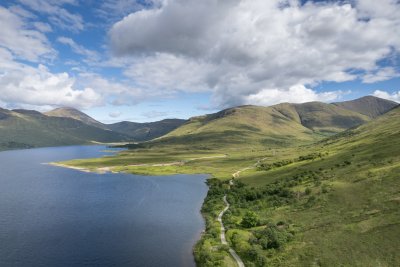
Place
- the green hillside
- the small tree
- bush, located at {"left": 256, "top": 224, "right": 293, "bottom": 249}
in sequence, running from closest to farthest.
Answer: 1. the green hillside
2. bush, located at {"left": 256, "top": 224, "right": 293, "bottom": 249}
3. the small tree

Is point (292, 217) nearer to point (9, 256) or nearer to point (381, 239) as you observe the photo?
point (381, 239)

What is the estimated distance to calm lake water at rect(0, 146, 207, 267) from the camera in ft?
309

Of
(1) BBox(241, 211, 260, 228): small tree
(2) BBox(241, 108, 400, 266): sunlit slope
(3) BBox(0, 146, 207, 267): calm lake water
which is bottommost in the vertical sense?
(3) BBox(0, 146, 207, 267): calm lake water

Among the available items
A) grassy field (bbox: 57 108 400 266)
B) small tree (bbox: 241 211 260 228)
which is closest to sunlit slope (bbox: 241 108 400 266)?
grassy field (bbox: 57 108 400 266)

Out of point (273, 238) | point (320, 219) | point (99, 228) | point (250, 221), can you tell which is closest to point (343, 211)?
point (320, 219)

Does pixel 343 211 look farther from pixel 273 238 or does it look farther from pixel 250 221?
pixel 250 221

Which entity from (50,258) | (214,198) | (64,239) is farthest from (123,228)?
(214,198)

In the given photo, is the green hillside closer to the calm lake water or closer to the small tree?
the small tree

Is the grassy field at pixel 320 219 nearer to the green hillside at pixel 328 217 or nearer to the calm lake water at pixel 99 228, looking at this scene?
the green hillside at pixel 328 217

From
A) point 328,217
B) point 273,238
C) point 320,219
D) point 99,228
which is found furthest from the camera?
point 99,228

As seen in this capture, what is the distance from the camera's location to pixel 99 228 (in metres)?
121

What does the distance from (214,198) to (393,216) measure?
284 ft

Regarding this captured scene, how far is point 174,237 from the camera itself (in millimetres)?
111438

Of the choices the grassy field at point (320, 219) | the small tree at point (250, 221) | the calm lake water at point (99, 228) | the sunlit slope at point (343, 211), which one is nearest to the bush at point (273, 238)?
the grassy field at point (320, 219)
